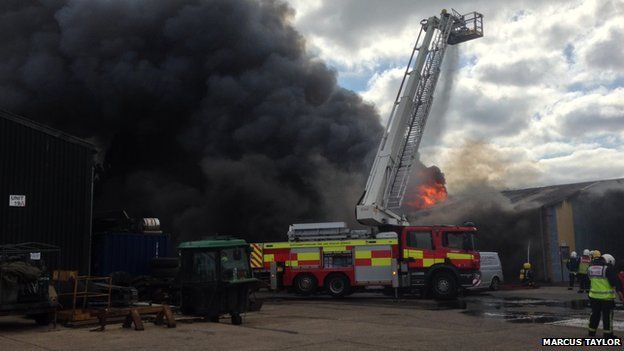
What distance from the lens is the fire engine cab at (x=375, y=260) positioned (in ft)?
49.6

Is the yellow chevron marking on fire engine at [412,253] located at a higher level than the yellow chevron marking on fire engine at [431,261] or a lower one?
higher

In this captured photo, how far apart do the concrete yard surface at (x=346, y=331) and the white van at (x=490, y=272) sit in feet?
16.2

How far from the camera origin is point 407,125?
17.8 metres

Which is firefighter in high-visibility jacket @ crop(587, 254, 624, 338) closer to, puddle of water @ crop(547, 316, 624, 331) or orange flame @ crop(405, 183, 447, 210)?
puddle of water @ crop(547, 316, 624, 331)

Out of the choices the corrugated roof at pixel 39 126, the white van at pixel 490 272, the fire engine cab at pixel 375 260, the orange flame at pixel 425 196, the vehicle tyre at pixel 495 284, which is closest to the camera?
the corrugated roof at pixel 39 126

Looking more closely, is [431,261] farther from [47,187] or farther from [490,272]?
[47,187]

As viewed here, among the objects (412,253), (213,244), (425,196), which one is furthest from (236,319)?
(425,196)

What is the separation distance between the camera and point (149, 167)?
2712cm

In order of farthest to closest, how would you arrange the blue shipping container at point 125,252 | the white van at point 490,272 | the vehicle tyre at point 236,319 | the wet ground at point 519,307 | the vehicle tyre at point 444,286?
the white van at point 490,272, the vehicle tyre at point 444,286, the blue shipping container at point 125,252, the wet ground at point 519,307, the vehicle tyre at point 236,319

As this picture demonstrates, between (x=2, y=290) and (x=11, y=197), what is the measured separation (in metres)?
4.89

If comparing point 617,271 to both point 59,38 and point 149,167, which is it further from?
point 59,38

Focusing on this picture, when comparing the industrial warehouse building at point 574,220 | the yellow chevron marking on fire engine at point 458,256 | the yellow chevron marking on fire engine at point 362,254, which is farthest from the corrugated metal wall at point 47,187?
the industrial warehouse building at point 574,220

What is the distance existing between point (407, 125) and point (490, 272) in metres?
5.70

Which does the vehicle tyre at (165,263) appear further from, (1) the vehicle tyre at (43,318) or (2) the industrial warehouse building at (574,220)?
(2) the industrial warehouse building at (574,220)
